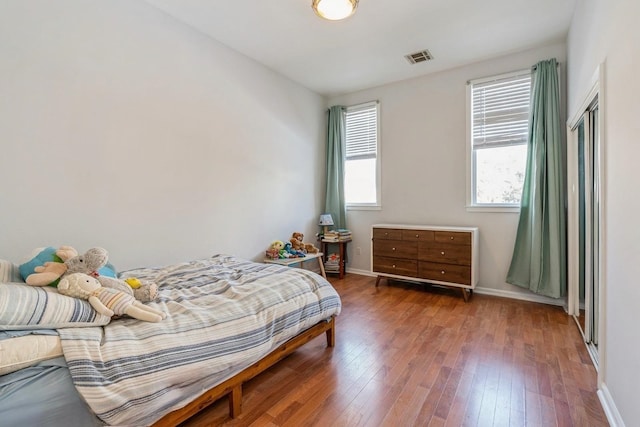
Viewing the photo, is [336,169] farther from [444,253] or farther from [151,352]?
[151,352]

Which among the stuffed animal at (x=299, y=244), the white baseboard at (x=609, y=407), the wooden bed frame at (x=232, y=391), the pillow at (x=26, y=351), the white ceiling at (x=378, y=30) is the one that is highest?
the white ceiling at (x=378, y=30)

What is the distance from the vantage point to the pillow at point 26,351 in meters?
1.07

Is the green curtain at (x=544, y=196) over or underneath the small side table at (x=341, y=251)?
over

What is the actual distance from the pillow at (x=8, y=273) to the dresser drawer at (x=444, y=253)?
3528mm

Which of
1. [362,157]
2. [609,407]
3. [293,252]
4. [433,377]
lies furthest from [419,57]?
[609,407]

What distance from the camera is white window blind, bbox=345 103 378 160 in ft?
14.7

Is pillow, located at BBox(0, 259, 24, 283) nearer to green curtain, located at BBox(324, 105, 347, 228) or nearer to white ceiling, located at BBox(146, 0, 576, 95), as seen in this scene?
white ceiling, located at BBox(146, 0, 576, 95)

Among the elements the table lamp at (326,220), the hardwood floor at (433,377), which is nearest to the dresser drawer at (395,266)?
the hardwood floor at (433,377)

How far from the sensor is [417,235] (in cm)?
367

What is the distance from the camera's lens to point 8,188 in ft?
6.26

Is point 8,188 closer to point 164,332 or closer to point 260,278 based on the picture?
point 164,332

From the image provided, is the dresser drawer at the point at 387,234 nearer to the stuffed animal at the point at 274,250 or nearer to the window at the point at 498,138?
the window at the point at 498,138

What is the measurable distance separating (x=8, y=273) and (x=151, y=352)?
108cm

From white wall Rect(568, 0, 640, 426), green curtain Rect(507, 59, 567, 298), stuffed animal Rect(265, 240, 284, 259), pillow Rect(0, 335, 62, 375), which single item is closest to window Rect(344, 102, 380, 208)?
stuffed animal Rect(265, 240, 284, 259)
